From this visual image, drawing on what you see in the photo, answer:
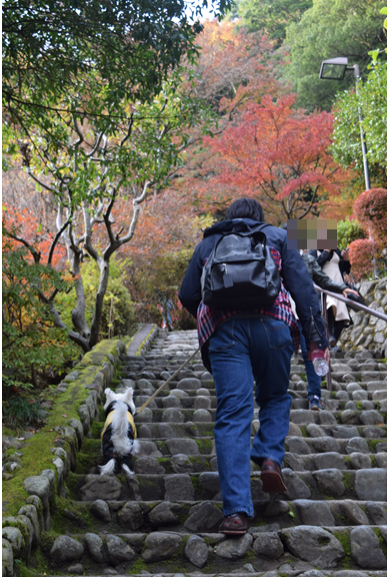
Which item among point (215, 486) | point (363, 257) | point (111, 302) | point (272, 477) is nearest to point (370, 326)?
point (363, 257)

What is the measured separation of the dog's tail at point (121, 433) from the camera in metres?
3.30

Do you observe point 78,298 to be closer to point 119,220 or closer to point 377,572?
point 119,220

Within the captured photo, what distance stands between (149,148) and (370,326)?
460 centimetres

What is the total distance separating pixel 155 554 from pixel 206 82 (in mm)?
17138

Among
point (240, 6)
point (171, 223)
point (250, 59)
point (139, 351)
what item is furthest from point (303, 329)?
point (240, 6)

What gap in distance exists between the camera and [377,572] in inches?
84.3

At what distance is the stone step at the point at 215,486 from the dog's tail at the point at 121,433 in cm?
19

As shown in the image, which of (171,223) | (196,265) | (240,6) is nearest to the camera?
(196,265)

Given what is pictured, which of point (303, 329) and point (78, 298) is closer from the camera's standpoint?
point (303, 329)

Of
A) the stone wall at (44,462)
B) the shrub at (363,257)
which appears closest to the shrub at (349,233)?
the shrub at (363,257)

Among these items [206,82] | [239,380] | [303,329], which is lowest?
[239,380]

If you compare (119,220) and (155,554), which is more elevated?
(119,220)

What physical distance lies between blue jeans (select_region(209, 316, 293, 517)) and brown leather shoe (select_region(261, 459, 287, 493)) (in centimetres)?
4

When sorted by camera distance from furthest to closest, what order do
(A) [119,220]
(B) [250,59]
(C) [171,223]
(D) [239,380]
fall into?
(B) [250,59] → (C) [171,223] → (A) [119,220] → (D) [239,380]
